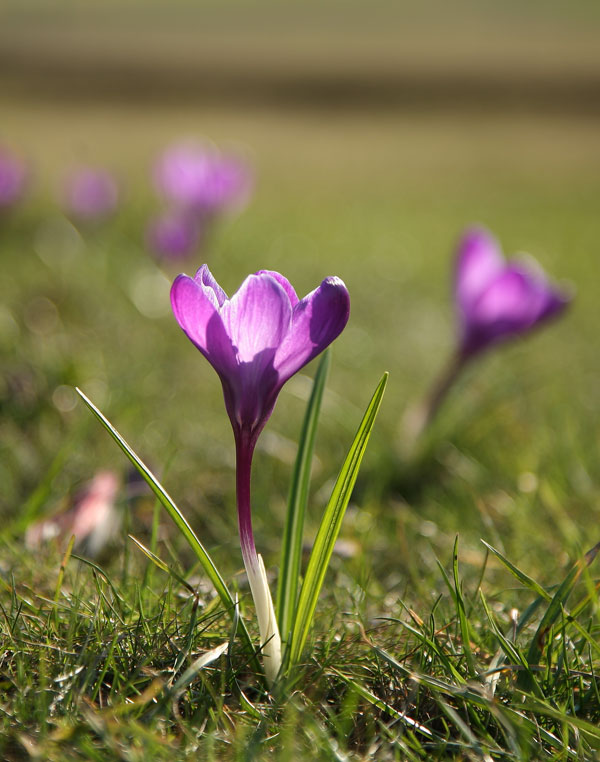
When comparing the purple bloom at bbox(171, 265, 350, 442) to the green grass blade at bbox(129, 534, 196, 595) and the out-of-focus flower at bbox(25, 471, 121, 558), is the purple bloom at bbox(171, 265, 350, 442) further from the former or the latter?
the out-of-focus flower at bbox(25, 471, 121, 558)

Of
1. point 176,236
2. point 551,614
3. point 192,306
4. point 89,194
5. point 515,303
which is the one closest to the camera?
point 192,306

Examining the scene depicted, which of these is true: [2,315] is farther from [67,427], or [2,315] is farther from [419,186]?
[419,186]

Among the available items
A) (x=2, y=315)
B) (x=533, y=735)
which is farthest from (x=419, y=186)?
(x=533, y=735)

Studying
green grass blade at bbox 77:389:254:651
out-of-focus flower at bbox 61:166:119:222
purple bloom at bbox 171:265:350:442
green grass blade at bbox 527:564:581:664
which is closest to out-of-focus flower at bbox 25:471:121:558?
green grass blade at bbox 77:389:254:651

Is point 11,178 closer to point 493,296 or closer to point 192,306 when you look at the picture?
point 493,296

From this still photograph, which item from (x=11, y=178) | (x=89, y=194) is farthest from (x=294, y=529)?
(x=89, y=194)
